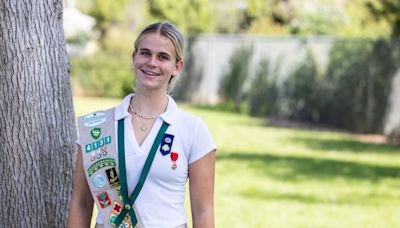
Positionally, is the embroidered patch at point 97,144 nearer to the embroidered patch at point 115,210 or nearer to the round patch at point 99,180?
the round patch at point 99,180

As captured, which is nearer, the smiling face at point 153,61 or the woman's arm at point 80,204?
the smiling face at point 153,61

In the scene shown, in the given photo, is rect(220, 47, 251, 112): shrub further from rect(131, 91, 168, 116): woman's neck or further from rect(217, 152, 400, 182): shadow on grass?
rect(131, 91, 168, 116): woman's neck

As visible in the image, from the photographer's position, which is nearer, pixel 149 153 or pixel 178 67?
pixel 149 153

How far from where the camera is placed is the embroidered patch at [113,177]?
11.6 ft

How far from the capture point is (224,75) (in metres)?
27.0

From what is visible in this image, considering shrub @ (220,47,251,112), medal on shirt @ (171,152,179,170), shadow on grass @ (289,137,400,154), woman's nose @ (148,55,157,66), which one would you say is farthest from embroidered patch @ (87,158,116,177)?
shrub @ (220,47,251,112)

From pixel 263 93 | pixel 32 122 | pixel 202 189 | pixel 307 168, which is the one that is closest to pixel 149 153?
pixel 202 189

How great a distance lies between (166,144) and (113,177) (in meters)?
0.25

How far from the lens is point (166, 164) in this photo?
3.51m

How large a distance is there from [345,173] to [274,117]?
34.8 ft

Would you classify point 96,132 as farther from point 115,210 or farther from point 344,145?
point 344,145

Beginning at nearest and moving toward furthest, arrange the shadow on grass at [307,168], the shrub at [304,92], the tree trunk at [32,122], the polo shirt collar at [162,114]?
the polo shirt collar at [162,114]
the tree trunk at [32,122]
the shadow on grass at [307,168]
the shrub at [304,92]

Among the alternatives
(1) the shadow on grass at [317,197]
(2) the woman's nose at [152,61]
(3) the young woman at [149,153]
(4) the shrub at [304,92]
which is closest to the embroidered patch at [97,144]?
(3) the young woman at [149,153]

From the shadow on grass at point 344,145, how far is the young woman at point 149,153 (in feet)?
43.2
